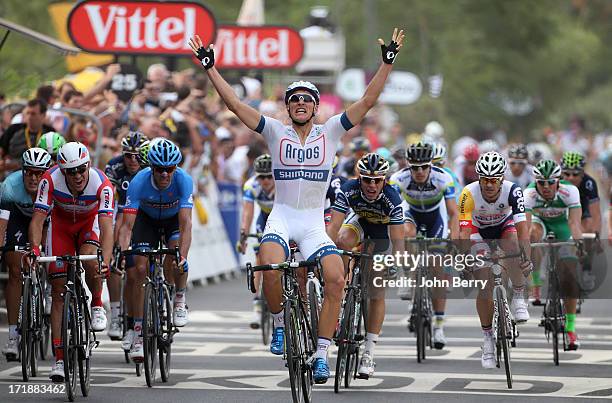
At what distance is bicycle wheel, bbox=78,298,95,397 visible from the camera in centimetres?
1266

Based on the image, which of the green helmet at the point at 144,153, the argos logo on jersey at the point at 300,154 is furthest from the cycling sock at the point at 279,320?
the green helmet at the point at 144,153

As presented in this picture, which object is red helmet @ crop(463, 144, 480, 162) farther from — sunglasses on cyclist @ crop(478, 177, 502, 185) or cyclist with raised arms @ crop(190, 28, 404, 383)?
cyclist with raised arms @ crop(190, 28, 404, 383)

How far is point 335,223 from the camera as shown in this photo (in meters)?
14.1

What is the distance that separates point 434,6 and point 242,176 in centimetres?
3122

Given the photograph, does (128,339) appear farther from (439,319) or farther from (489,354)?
(439,319)

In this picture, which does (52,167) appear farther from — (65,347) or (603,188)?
(603,188)

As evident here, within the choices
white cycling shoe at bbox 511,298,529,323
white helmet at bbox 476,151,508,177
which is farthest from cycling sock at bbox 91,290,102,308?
white cycling shoe at bbox 511,298,529,323

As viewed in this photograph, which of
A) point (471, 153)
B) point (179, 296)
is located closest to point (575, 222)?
point (179, 296)

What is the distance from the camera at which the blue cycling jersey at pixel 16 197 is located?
14492 mm

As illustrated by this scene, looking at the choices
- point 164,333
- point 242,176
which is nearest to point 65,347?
point 164,333

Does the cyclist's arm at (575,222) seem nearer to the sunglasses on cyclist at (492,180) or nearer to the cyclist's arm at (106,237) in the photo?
the sunglasses on cyclist at (492,180)

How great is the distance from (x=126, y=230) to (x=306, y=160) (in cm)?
199

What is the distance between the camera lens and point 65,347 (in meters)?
12.5

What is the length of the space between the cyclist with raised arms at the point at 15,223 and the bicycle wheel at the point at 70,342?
193 cm
